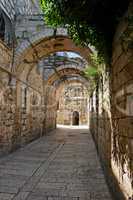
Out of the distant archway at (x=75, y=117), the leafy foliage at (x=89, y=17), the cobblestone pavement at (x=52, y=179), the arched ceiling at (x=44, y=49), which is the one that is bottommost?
the cobblestone pavement at (x=52, y=179)

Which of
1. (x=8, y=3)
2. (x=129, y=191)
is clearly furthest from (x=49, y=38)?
(x=129, y=191)

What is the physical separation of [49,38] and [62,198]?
674 cm

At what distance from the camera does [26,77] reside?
11078 mm

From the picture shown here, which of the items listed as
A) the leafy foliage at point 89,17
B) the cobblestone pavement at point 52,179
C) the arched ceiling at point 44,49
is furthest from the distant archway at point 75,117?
the leafy foliage at point 89,17

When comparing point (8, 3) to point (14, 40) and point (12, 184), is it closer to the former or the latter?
point (14, 40)

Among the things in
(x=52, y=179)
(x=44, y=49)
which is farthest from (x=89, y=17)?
(x=44, y=49)

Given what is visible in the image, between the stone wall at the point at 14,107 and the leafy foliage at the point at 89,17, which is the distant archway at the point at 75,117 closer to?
the stone wall at the point at 14,107

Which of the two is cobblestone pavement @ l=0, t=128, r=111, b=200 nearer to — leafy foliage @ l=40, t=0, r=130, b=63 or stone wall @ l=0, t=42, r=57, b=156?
stone wall @ l=0, t=42, r=57, b=156

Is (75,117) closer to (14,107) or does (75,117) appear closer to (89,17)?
(14,107)

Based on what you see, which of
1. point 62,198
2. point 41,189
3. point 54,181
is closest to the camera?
point 62,198

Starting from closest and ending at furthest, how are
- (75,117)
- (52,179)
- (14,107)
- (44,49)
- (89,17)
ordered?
(89,17), (52,179), (14,107), (44,49), (75,117)

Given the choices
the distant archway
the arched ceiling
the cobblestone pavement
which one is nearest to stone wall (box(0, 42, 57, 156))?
the arched ceiling

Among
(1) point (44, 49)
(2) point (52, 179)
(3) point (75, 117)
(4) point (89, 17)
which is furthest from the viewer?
(3) point (75, 117)

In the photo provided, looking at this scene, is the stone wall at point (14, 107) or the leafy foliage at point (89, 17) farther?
the stone wall at point (14, 107)
